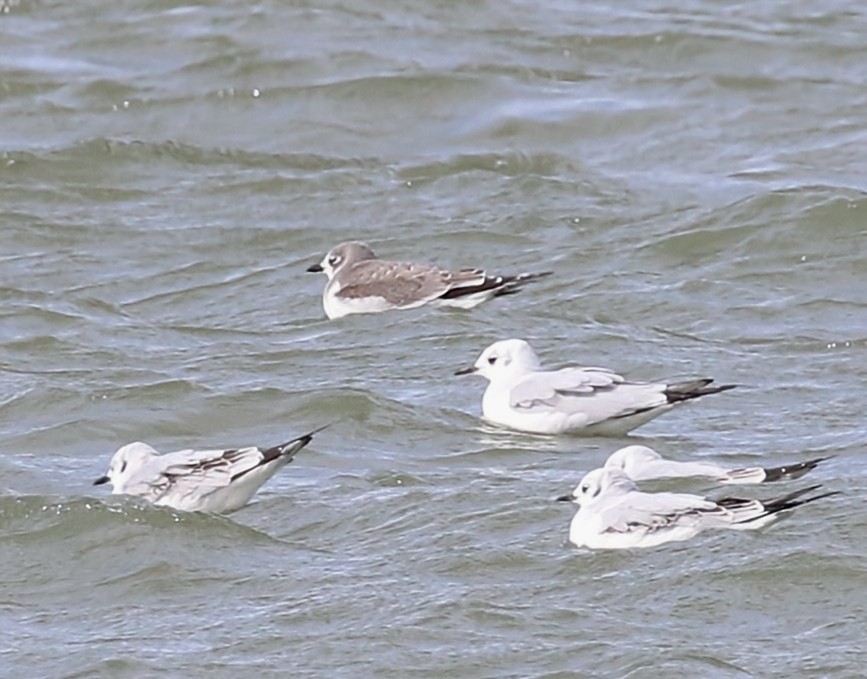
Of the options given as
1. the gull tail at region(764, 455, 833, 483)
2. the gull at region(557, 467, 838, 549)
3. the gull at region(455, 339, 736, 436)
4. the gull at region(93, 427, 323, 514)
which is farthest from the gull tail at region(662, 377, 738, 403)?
the gull at region(93, 427, 323, 514)

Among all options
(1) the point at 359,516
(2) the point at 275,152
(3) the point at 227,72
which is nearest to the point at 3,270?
(2) the point at 275,152

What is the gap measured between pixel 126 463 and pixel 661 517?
2.13m

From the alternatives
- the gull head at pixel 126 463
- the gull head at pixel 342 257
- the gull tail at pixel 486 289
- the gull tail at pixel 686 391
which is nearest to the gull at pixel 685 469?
the gull tail at pixel 686 391

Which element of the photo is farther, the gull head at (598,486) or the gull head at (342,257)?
the gull head at (342,257)

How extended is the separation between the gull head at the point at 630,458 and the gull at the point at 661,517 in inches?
26.0

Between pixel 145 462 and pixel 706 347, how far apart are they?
3340mm

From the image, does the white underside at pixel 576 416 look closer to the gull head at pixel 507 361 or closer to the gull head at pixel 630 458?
the gull head at pixel 507 361

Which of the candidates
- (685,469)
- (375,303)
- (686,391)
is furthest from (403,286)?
(685,469)

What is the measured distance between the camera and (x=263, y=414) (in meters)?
Answer: 10.7

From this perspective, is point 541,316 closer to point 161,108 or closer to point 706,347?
point 706,347

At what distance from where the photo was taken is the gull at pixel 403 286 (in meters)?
12.5

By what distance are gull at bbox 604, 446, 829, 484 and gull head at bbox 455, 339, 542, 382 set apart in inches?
51.0

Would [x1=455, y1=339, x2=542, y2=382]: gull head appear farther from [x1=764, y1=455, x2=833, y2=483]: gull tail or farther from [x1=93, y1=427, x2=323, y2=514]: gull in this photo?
[x1=764, y1=455, x2=833, y2=483]: gull tail

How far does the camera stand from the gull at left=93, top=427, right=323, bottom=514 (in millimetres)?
8789
